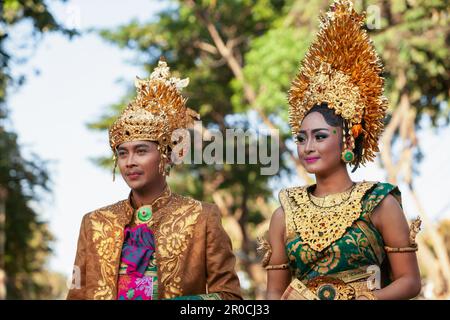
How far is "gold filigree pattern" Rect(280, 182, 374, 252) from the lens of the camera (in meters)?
5.93

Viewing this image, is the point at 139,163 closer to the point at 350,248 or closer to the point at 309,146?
the point at 309,146

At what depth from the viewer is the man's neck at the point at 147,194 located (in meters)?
6.78

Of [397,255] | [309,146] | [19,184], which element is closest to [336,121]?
[309,146]

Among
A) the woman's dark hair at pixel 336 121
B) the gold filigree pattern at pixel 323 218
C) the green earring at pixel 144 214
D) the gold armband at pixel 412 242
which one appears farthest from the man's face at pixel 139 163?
the gold armband at pixel 412 242

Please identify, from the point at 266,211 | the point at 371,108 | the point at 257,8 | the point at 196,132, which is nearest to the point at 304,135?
the point at 371,108

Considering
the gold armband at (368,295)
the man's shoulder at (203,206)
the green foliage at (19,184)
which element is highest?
the green foliage at (19,184)

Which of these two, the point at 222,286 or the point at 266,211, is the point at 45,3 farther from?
the point at 266,211

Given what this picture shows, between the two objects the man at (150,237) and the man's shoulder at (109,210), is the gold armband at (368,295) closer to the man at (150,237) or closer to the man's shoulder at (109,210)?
the man at (150,237)

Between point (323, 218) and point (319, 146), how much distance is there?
1.56ft

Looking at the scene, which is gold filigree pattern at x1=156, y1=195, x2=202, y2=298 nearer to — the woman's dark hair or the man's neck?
the man's neck

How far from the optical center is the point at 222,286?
21.2 feet

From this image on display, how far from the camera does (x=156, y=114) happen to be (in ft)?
22.7

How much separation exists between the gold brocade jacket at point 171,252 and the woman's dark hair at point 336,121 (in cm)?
116
